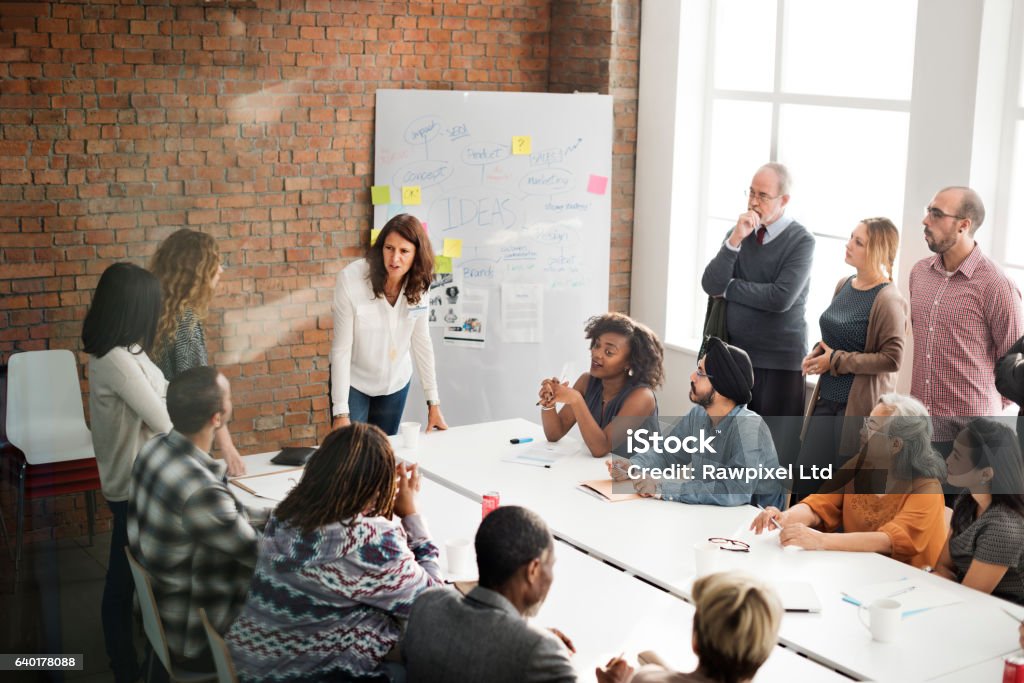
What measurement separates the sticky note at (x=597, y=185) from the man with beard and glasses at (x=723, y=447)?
2498mm

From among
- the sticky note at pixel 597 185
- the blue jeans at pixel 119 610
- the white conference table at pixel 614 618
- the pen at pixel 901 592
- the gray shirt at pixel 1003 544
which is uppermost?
the sticky note at pixel 597 185

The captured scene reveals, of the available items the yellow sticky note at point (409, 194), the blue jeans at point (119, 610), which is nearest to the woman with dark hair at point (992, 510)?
the blue jeans at point (119, 610)

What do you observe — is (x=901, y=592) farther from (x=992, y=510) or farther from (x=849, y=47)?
(x=849, y=47)

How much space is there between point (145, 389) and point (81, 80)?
223 cm

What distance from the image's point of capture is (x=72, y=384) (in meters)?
4.20

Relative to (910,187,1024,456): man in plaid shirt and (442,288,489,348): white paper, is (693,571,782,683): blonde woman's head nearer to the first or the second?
(910,187,1024,456): man in plaid shirt

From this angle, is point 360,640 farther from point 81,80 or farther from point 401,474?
point 81,80

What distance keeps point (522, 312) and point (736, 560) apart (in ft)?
10.3

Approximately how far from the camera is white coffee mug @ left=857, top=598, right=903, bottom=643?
2758 mm

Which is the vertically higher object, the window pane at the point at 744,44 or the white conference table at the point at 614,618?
the window pane at the point at 744,44

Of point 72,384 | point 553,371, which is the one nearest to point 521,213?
point 553,371

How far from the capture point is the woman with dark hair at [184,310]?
143 inches

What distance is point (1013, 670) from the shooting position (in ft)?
8.25

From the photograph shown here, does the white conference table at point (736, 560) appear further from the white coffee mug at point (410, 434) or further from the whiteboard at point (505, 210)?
the whiteboard at point (505, 210)
